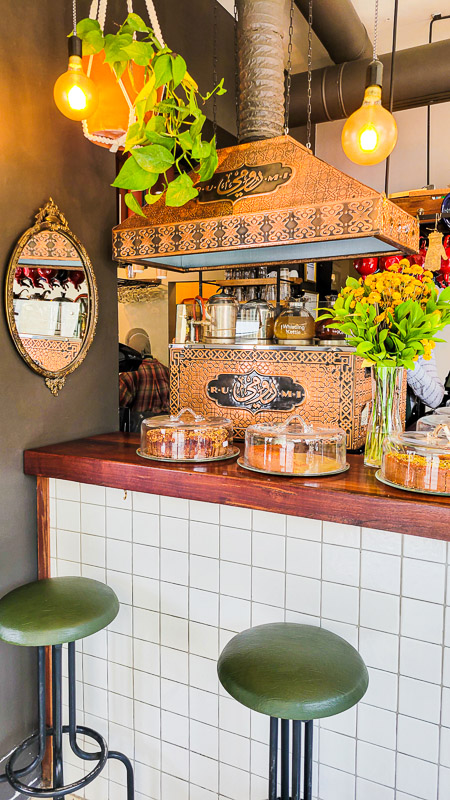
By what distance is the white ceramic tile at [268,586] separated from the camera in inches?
66.5

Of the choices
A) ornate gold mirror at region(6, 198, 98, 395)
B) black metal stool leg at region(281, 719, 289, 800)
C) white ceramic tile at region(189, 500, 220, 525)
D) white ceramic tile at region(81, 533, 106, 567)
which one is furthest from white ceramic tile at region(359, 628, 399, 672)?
ornate gold mirror at region(6, 198, 98, 395)

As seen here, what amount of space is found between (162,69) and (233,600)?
1.66 m

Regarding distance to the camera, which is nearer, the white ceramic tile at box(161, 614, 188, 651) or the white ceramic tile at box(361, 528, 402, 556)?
the white ceramic tile at box(361, 528, 402, 556)

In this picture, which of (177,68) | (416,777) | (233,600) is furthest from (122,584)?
(177,68)


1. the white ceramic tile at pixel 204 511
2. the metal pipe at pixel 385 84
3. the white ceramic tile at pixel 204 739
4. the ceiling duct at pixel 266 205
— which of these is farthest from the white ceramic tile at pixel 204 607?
the metal pipe at pixel 385 84

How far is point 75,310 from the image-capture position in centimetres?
226

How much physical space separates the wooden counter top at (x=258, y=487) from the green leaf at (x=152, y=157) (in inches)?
36.9

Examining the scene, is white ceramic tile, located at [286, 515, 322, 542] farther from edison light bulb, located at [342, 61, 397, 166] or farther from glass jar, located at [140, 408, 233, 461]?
edison light bulb, located at [342, 61, 397, 166]

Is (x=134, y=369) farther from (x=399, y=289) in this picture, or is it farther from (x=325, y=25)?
(x=325, y=25)

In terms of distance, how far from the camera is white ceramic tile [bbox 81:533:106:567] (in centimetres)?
206

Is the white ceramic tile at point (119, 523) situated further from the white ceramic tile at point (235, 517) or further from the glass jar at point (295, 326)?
the glass jar at point (295, 326)

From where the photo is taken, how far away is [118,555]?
2021 millimetres

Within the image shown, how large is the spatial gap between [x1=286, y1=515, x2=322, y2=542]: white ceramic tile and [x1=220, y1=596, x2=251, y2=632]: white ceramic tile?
297mm

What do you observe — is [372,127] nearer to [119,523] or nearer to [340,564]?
[340,564]
